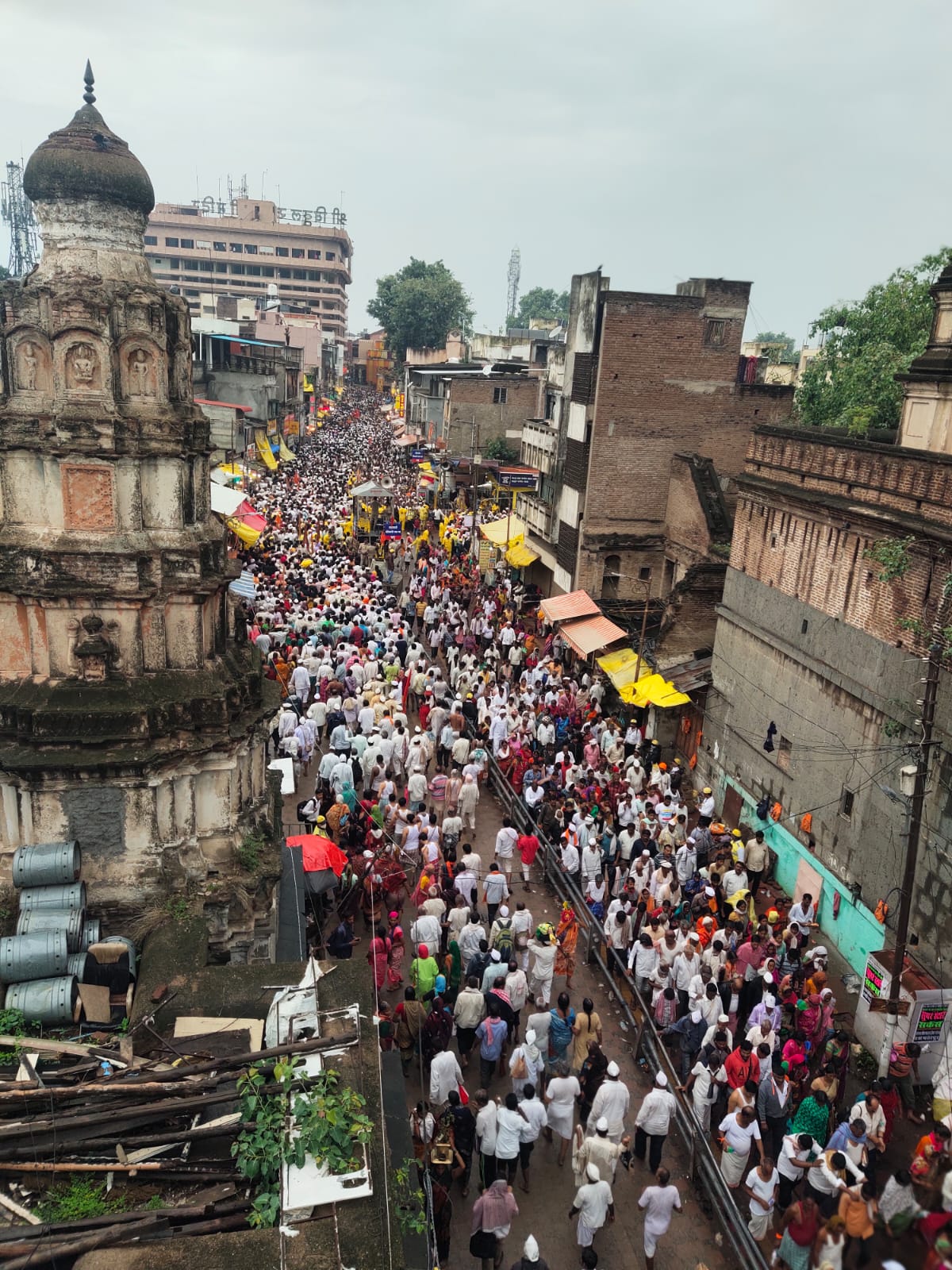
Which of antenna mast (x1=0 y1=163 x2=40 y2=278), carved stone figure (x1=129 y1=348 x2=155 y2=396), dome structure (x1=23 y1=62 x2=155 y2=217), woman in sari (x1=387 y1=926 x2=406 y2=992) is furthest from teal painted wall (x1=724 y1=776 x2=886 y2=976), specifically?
antenna mast (x1=0 y1=163 x2=40 y2=278)

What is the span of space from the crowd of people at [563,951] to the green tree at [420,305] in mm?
74291

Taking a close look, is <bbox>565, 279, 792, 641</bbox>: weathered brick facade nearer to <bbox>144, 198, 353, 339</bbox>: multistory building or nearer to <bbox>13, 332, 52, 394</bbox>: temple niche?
<bbox>13, 332, 52, 394</bbox>: temple niche

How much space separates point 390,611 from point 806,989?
16479 millimetres

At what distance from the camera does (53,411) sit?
10.6 m

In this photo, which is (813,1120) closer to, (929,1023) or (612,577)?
(929,1023)

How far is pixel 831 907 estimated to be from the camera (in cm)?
1429

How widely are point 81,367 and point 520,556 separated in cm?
2255

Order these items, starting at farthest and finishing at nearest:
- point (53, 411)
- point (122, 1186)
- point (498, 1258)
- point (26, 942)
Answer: point (53, 411), point (26, 942), point (498, 1258), point (122, 1186)

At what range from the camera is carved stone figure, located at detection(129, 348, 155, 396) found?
35.8 feet

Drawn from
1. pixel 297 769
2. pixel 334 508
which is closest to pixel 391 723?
pixel 297 769

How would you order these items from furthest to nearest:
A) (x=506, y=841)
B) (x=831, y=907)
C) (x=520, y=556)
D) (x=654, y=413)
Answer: (x=520, y=556) < (x=654, y=413) < (x=506, y=841) < (x=831, y=907)

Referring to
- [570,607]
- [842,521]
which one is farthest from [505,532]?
[842,521]

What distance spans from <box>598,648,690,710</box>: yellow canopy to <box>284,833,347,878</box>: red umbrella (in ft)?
27.7

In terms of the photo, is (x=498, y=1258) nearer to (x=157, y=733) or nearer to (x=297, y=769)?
(x=157, y=733)
